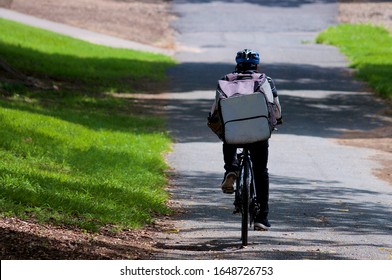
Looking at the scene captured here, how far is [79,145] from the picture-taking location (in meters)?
15.8

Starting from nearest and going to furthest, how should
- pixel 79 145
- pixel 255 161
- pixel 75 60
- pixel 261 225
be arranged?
pixel 255 161, pixel 261 225, pixel 79 145, pixel 75 60

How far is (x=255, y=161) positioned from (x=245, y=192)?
1.03 ft

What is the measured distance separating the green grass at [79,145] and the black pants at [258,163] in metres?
1.42

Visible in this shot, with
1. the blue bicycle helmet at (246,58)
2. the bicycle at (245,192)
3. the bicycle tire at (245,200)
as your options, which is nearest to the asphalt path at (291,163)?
the bicycle tire at (245,200)

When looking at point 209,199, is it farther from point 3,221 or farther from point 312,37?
point 312,37

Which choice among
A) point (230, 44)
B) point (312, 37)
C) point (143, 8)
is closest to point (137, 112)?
point (230, 44)

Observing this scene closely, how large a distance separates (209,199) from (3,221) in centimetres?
389

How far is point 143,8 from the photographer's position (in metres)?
45.3

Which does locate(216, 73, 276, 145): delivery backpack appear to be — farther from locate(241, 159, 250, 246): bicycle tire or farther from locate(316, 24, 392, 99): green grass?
locate(316, 24, 392, 99): green grass

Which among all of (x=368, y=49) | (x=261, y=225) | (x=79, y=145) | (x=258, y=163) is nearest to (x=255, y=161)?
(x=258, y=163)

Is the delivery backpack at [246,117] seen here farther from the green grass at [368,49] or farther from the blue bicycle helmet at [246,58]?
the green grass at [368,49]

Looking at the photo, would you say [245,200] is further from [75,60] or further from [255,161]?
[75,60]

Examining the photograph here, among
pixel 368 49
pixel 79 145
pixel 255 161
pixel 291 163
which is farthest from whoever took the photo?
pixel 368 49

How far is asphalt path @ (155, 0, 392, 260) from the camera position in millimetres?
10117
